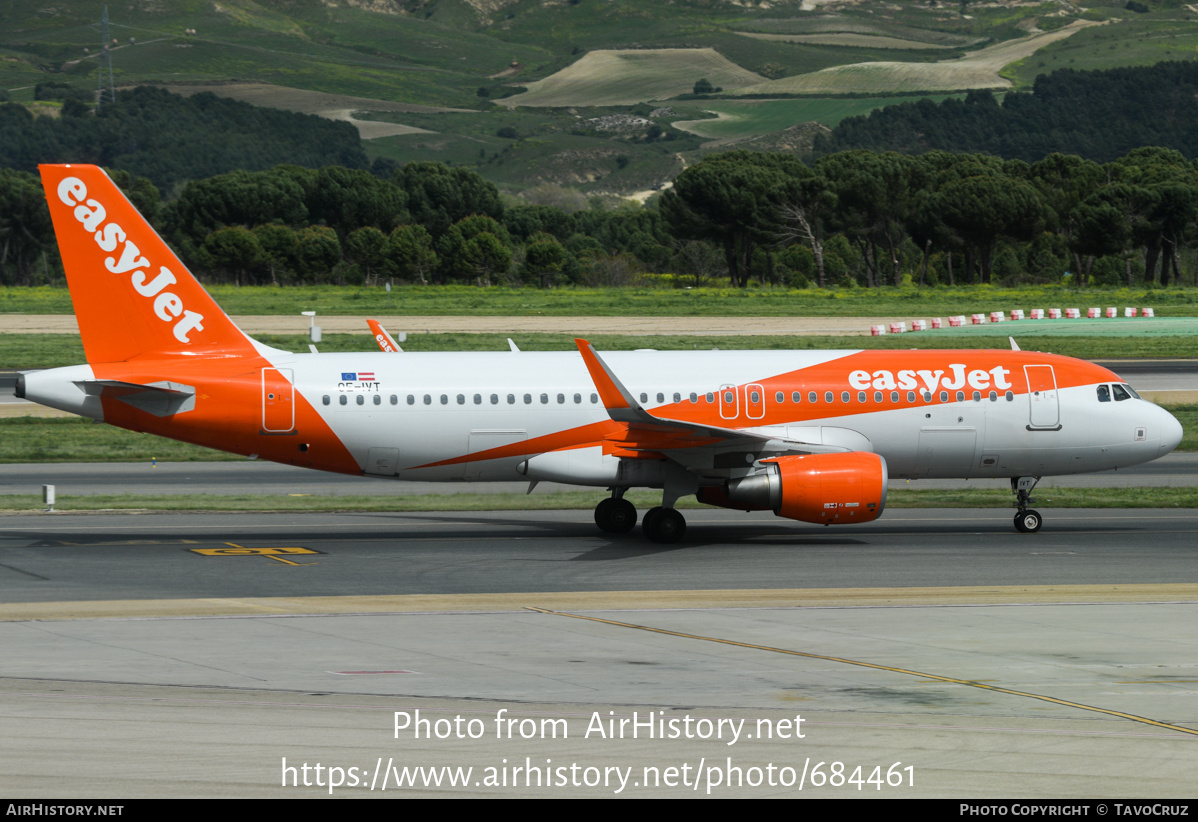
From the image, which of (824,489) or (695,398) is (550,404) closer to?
(695,398)

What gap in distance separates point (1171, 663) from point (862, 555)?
31.1ft

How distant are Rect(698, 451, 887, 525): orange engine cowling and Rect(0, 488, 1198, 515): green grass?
6.92 meters

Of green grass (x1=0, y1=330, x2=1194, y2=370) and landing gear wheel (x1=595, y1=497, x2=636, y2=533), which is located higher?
green grass (x1=0, y1=330, x2=1194, y2=370)

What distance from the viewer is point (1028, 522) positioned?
28.2 metres

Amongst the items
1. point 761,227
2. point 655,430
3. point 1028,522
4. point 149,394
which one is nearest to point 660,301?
point 761,227

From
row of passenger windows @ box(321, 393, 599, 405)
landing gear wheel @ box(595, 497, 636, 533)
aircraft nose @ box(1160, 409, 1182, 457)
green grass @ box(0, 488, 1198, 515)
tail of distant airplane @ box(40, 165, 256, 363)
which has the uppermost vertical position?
tail of distant airplane @ box(40, 165, 256, 363)

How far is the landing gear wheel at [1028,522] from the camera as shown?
28219 mm

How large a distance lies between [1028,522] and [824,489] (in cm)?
557

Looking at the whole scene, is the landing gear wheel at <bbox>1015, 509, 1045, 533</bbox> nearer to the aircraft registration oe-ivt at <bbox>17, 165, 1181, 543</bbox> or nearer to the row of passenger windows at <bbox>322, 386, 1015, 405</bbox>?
the aircraft registration oe-ivt at <bbox>17, 165, 1181, 543</bbox>

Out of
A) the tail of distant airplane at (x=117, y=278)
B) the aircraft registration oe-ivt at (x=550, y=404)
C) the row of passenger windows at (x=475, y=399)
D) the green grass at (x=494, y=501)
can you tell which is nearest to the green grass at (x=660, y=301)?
the green grass at (x=494, y=501)

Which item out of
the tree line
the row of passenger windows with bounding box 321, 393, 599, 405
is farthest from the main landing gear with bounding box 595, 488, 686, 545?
the tree line

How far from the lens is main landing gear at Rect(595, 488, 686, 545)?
2722 centimetres

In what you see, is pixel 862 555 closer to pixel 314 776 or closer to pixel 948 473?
pixel 948 473

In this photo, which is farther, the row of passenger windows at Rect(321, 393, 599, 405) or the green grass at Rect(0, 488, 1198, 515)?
the green grass at Rect(0, 488, 1198, 515)
